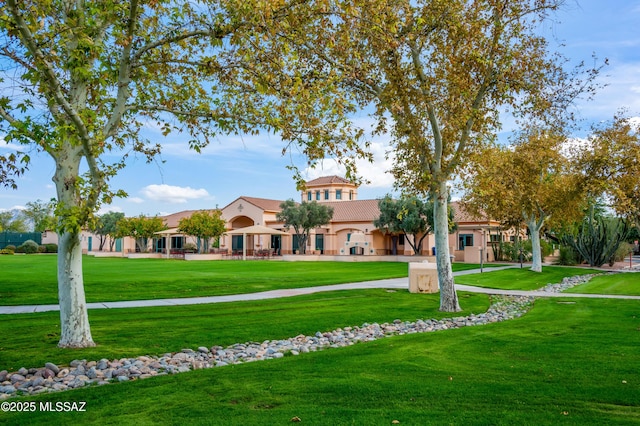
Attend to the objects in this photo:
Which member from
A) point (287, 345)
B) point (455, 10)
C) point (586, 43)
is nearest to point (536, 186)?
point (586, 43)

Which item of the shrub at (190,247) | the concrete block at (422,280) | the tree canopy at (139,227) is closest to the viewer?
the concrete block at (422,280)

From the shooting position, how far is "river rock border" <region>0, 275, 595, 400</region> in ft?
22.9

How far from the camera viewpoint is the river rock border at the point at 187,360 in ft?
22.9

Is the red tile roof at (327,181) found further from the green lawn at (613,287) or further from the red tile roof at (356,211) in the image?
the green lawn at (613,287)

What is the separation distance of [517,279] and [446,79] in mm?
15725

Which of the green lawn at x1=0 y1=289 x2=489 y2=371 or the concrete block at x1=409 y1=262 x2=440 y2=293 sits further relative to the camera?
the concrete block at x1=409 y1=262 x2=440 y2=293

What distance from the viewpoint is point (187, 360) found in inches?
328

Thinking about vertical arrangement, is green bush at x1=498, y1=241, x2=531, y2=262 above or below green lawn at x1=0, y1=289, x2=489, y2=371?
above

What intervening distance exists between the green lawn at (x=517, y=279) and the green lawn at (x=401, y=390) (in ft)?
44.0

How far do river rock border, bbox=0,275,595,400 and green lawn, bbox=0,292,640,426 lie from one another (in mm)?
615

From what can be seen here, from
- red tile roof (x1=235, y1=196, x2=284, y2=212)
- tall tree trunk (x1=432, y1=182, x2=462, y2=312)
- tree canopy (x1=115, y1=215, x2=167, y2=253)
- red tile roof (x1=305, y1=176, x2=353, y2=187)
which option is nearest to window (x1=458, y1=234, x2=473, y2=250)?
red tile roof (x1=235, y1=196, x2=284, y2=212)

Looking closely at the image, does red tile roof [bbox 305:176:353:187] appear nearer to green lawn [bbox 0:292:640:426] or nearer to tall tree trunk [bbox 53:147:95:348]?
green lawn [bbox 0:292:640:426]

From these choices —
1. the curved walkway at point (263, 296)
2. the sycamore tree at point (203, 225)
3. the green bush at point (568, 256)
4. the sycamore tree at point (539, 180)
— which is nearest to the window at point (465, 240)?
the green bush at point (568, 256)

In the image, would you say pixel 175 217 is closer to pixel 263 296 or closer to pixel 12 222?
pixel 12 222
